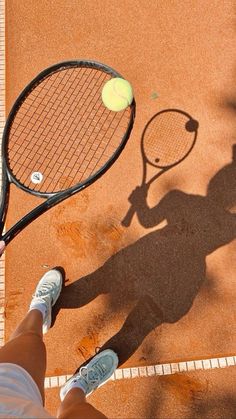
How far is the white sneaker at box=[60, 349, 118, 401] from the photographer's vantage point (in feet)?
9.10

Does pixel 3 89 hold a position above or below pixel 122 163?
above

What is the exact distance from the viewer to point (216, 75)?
3686mm

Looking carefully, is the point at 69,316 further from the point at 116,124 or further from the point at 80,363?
the point at 116,124

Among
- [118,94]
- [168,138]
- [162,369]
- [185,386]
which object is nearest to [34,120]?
[118,94]

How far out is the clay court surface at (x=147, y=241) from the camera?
3014 millimetres

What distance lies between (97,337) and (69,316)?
248mm

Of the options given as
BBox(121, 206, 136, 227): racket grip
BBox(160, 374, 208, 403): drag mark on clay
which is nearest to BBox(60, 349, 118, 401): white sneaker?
BBox(160, 374, 208, 403): drag mark on clay

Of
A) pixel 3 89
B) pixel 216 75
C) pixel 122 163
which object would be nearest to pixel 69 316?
pixel 122 163

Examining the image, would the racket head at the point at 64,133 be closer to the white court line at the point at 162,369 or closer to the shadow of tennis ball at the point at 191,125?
the shadow of tennis ball at the point at 191,125

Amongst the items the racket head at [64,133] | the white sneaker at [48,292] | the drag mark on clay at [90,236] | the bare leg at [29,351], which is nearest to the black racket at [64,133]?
the racket head at [64,133]

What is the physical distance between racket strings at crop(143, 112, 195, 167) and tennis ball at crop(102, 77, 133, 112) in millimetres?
755

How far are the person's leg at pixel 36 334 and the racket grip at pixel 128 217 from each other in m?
0.61

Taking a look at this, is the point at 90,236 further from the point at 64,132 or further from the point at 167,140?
the point at 167,140

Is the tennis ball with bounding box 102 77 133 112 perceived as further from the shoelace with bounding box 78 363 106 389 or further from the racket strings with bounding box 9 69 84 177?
the shoelace with bounding box 78 363 106 389
